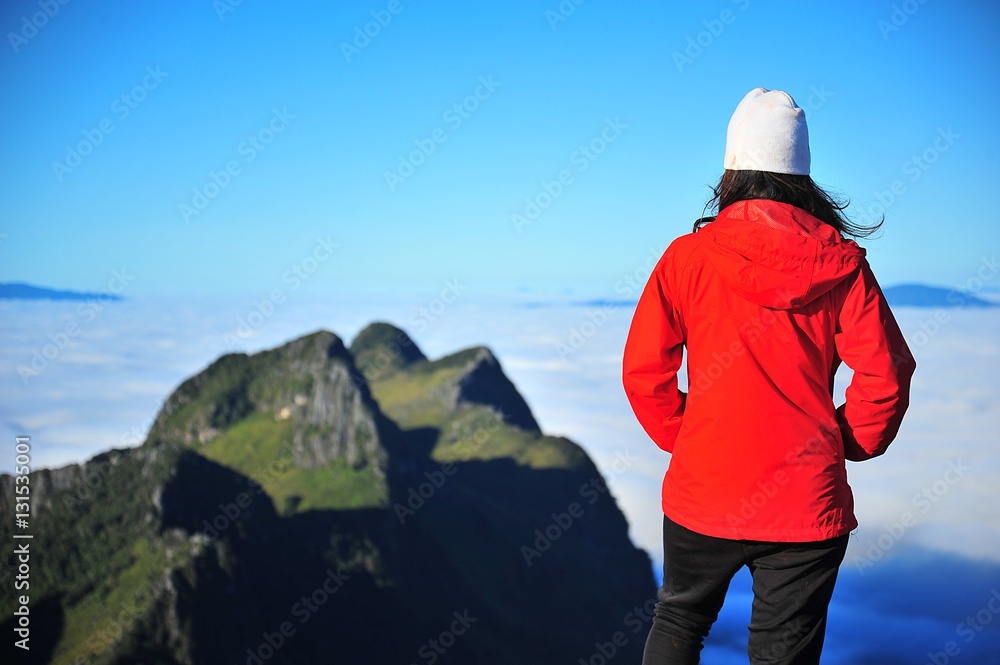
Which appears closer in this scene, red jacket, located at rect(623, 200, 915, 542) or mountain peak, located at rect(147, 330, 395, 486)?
red jacket, located at rect(623, 200, 915, 542)

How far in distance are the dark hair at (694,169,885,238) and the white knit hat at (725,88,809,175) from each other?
0.15 ft

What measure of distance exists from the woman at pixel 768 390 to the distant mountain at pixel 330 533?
87.8 meters

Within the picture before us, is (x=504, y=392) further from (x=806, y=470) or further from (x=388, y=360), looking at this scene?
(x=806, y=470)

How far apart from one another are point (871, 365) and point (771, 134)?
1.19 m

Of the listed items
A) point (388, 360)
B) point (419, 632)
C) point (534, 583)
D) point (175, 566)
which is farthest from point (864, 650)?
point (388, 360)

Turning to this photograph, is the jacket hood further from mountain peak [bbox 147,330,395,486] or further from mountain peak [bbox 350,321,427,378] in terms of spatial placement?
mountain peak [bbox 350,321,427,378]

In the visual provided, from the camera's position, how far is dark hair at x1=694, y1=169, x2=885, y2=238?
152 inches

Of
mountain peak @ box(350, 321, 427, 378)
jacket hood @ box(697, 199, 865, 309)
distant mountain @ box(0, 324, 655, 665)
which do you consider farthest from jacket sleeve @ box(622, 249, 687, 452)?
mountain peak @ box(350, 321, 427, 378)

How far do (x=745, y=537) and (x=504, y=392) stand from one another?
17536 cm

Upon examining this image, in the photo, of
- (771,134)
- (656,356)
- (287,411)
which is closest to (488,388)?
(287,411)

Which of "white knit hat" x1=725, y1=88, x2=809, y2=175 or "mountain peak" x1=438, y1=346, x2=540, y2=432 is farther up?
"mountain peak" x1=438, y1=346, x2=540, y2=432

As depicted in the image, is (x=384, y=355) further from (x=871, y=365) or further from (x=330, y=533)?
(x=871, y=365)

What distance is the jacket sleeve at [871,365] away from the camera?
143 inches

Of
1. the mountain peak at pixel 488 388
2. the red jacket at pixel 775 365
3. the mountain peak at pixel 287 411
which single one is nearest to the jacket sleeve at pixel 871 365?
the red jacket at pixel 775 365
